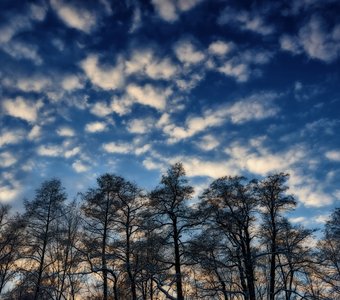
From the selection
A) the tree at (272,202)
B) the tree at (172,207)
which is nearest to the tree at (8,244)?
the tree at (172,207)

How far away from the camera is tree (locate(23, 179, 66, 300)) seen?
24.0 metres

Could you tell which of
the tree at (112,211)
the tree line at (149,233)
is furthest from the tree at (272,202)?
the tree at (112,211)

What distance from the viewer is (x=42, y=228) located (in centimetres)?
2486

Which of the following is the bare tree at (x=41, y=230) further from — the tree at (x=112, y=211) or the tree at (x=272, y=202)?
the tree at (x=272, y=202)

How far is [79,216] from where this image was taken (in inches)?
1058

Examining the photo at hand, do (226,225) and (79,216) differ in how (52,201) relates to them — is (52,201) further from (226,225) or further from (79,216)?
(226,225)

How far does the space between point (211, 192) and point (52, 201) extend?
1314cm

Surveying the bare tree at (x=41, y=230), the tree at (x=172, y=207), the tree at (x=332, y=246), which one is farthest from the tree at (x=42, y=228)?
the tree at (x=332, y=246)

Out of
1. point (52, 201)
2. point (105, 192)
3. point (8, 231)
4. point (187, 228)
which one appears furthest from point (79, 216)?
point (187, 228)

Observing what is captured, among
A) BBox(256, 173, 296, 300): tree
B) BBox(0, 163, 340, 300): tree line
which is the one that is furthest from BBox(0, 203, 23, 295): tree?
BBox(256, 173, 296, 300): tree

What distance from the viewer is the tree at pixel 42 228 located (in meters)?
24.0

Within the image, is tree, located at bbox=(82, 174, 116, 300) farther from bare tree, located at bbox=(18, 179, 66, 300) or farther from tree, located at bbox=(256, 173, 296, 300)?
tree, located at bbox=(256, 173, 296, 300)

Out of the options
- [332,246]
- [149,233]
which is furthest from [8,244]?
[332,246]

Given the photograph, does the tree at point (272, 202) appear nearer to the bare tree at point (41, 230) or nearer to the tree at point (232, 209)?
the tree at point (232, 209)
